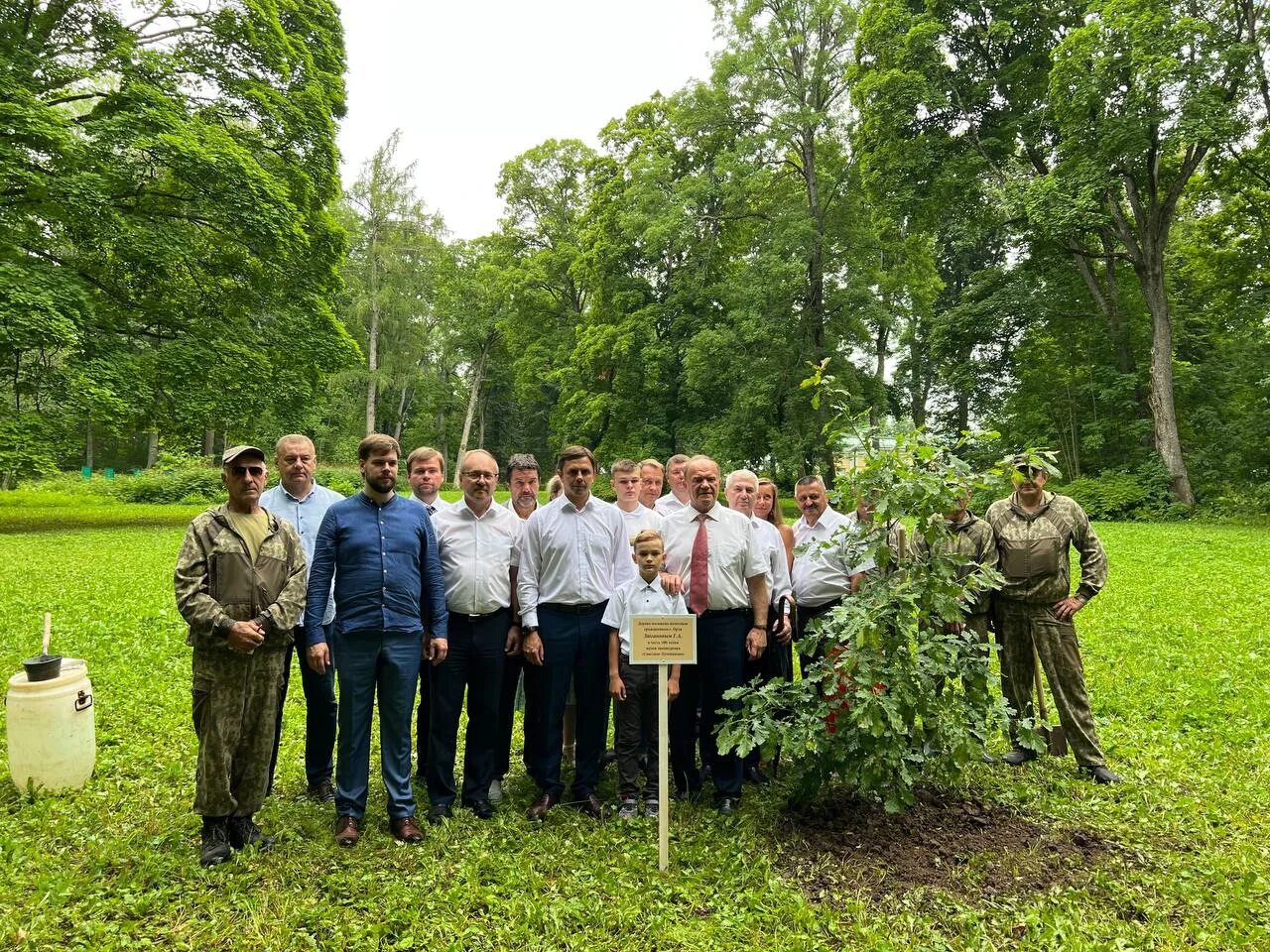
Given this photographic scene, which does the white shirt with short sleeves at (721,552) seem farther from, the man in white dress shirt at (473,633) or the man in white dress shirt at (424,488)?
the man in white dress shirt at (424,488)

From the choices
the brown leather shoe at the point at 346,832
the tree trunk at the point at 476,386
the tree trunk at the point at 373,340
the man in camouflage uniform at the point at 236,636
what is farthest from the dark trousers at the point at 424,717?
the tree trunk at the point at 476,386

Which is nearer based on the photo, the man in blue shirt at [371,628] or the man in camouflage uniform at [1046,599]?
the man in blue shirt at [371,628]

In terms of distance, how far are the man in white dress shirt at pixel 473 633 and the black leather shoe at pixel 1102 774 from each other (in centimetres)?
369

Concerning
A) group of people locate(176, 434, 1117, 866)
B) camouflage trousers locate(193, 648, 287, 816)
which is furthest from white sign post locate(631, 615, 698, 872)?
camouflage trousers locate(193, 648, 287, 816)

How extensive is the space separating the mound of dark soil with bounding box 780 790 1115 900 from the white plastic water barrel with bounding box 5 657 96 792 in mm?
4247

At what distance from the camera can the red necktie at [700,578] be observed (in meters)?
4.24

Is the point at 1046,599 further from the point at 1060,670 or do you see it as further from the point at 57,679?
the point at 57,679

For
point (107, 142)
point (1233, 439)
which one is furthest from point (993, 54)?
point (107, 142)

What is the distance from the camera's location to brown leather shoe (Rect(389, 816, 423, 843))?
386cm

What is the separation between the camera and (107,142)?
13273 mm

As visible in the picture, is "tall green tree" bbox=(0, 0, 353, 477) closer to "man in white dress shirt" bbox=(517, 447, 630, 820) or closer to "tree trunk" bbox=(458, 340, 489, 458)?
"man in white dress shirt" bbox=(517, 447, 630, 820)

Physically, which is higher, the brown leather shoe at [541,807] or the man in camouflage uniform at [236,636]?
the man in camouflage uniform at [236,636]

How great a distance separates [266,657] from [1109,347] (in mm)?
23665

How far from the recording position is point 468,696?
418cm
